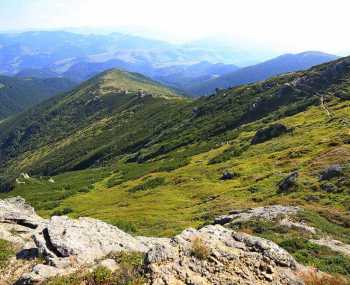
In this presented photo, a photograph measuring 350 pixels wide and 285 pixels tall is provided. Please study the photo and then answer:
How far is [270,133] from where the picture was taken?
10600 centimetres

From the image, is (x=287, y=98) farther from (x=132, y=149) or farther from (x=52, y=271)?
(x=52, y=271)

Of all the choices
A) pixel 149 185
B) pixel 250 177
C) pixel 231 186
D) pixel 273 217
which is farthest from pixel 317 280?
pixel 149 185

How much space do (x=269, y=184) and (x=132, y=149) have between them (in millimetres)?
137507

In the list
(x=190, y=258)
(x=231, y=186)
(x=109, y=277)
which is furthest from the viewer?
(x=231, y=186)

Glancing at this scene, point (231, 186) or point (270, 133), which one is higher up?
point (270, 133)

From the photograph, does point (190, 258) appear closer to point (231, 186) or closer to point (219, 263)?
point (219, 263)

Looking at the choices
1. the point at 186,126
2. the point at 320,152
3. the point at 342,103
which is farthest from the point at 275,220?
the point at 186,126

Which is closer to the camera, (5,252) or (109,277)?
(109,277)

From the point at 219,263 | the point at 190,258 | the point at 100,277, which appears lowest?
the point at 100,277

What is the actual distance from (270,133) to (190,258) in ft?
291

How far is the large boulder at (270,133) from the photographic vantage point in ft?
343

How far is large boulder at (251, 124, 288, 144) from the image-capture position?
104 m

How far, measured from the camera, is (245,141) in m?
114

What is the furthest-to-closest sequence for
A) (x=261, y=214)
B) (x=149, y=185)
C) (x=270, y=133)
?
(x=270, y=133)
(x=149, y=185)
(x=261, y=214)
